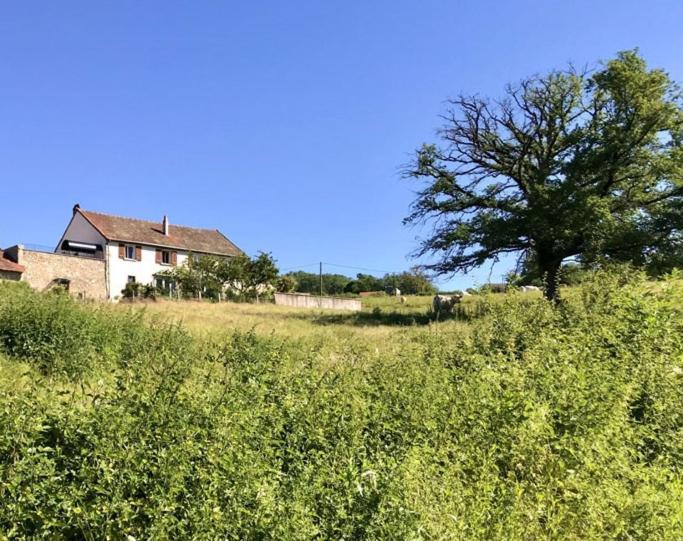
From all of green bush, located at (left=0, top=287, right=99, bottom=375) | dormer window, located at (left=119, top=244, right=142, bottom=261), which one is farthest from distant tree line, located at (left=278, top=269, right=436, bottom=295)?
green bush, located at (left=0, top=287, right=99, bottom=375)

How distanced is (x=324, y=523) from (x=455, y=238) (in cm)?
2208

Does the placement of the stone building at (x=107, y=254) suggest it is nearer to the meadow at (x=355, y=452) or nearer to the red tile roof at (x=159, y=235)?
the red tile roof at (x=159, y=235)

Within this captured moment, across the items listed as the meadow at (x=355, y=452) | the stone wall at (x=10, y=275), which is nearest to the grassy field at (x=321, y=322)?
the meadow at (x=355, y=452)

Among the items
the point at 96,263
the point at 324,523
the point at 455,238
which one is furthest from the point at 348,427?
the point at 96,263

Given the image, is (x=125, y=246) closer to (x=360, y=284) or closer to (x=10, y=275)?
(x=10, y=275)

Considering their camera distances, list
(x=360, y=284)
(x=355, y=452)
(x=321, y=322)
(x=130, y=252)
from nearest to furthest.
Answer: (x=355, y=452), (x=321, y=322), (x=130, y=252), (x=360, y=284)

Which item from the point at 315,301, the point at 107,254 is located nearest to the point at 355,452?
the point at 315,301

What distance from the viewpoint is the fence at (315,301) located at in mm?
42344

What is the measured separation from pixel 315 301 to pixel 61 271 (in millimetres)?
19601

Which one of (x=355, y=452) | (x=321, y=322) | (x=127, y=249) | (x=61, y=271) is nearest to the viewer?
(x=355, y=452)

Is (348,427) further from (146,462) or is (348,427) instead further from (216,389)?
(146,462)

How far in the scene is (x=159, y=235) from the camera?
4947cm

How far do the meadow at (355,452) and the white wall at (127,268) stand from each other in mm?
41578

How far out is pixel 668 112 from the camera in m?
21.5
